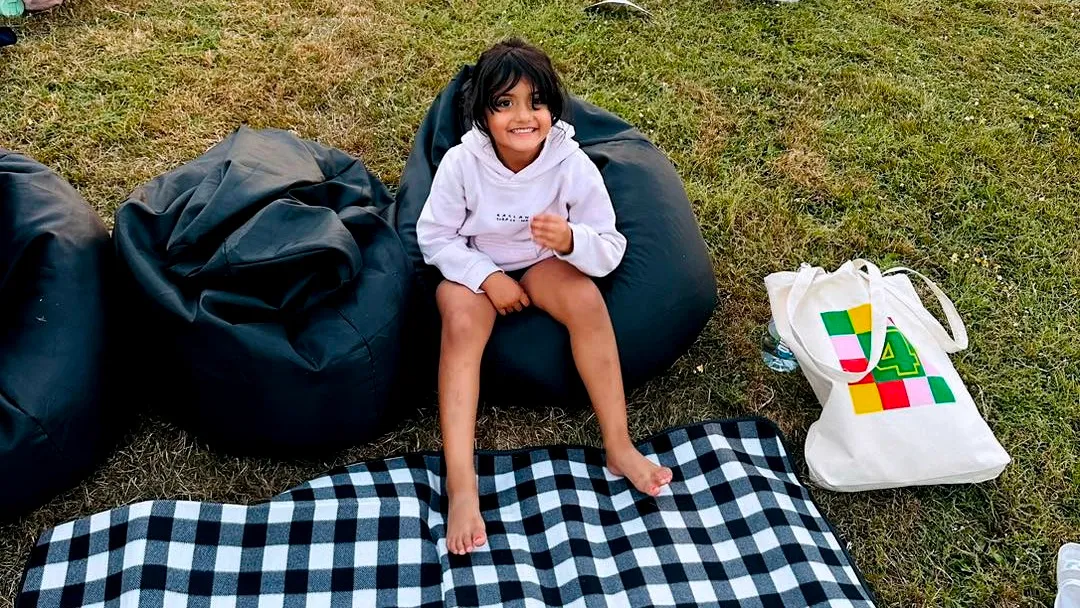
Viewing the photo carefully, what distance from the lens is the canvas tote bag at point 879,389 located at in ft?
7.41

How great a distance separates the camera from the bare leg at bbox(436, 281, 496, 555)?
2146mm

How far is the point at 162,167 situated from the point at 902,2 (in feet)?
11.9

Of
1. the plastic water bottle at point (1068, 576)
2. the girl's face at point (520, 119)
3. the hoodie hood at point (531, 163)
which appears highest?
the girl's face at point (520, 119)

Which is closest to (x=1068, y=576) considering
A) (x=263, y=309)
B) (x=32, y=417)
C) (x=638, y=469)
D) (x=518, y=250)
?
(x=638, y=469)

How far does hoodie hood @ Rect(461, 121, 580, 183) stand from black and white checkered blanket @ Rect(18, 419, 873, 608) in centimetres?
77

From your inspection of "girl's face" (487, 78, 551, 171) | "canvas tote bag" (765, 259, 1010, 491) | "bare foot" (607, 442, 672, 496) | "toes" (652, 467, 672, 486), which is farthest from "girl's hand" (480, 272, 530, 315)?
"canvas tote bag" (765, 259, 1010, 491)

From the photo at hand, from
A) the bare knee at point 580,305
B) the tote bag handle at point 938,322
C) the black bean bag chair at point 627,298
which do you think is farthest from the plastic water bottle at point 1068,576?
the bare knee at point 580,305

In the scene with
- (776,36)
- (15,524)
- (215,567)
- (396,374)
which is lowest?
(15,524)

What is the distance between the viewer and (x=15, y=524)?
2.21 meters

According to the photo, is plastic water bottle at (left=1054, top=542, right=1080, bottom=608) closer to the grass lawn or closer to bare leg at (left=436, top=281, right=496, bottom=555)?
the grass lawn

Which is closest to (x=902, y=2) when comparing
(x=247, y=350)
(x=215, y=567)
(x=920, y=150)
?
(x=920, y=150)

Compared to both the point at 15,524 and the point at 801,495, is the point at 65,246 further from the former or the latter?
the point at 801,495

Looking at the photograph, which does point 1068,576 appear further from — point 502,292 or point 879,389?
point 502,292

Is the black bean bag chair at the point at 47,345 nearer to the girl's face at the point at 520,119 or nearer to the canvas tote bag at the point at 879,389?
the girl's face at the point at 520,119
